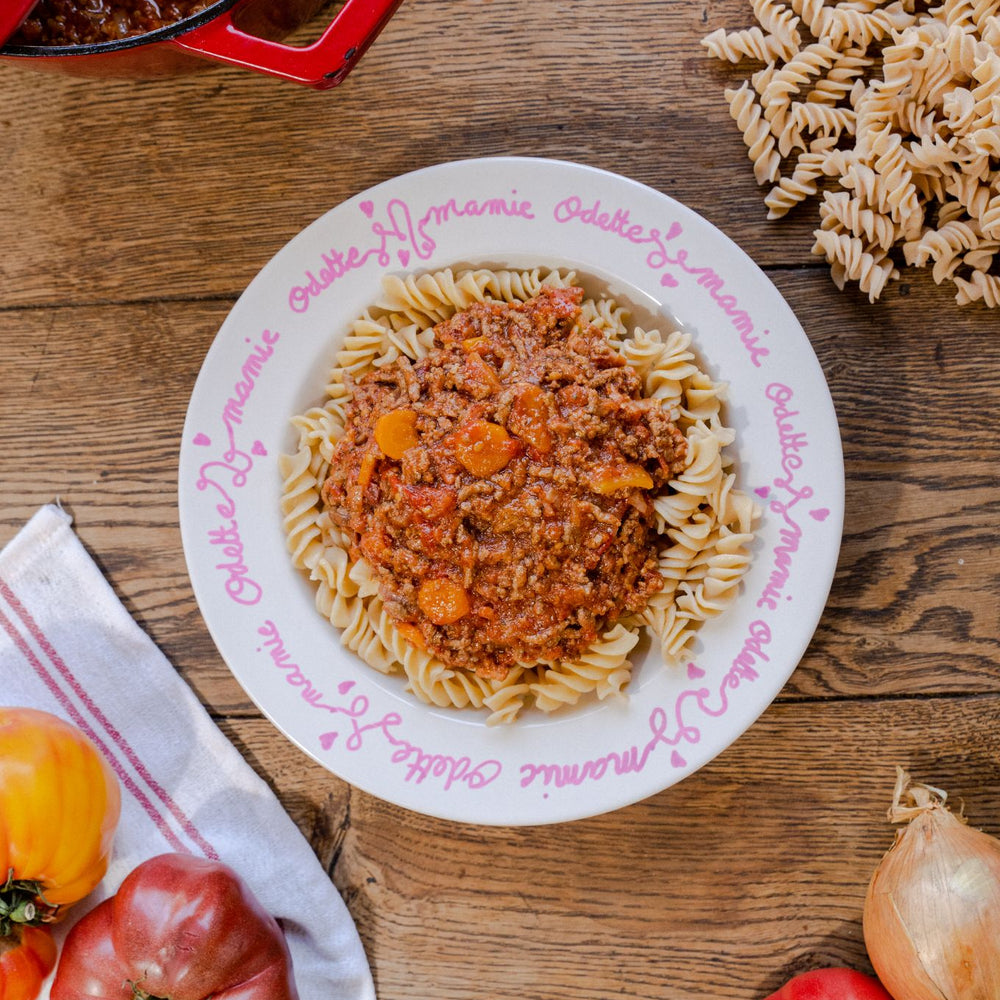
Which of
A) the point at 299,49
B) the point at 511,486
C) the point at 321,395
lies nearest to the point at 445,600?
the point at 511,486

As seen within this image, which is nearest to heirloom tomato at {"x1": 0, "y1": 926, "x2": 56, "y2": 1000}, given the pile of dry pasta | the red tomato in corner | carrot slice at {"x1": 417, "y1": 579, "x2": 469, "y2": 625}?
carrot slice at {"x1": 417, "y1": 579, "x2": 469, "y2": 625}

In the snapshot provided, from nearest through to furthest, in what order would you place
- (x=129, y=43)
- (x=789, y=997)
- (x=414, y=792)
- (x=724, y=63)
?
(x=129, y=43), (x=414, y=792), (x=789, y=997), (x=724, y=63)

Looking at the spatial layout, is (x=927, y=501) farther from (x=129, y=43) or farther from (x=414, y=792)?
(x=129, y=43)

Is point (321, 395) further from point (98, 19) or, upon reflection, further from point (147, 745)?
point (147, 745)

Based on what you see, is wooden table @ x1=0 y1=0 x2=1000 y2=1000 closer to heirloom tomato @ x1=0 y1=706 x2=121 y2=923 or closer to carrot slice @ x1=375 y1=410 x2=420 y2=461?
heirloom tomato @ x1=0 y1=706 x2=121 y2=923

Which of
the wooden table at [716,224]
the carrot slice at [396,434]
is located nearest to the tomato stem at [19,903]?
the wooden table at [716,224]

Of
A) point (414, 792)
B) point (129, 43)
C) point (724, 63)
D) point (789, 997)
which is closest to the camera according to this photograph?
point (129, 43)

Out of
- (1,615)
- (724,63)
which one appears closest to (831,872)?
(724,63)
